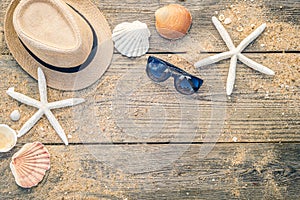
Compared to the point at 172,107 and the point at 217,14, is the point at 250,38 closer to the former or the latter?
the point at 217,14

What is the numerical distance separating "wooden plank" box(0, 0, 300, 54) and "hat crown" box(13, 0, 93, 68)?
17 centimetres

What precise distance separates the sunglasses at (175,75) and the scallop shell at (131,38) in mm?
50

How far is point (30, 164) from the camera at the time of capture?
48.4 inches

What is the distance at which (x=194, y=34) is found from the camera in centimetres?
128

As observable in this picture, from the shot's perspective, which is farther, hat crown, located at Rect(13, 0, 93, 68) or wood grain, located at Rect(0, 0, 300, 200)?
wood grain, located at Rect(0, 0, 300, 200)

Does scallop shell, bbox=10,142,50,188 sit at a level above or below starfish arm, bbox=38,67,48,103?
below

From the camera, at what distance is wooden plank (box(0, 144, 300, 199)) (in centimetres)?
126

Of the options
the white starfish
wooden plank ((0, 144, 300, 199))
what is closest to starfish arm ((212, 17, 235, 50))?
the white starfish

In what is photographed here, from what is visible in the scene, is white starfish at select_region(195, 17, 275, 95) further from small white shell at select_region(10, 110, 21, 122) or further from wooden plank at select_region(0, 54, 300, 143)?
small white shell at select_region(10, 110, 21, 122)

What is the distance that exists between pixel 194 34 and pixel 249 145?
367mm

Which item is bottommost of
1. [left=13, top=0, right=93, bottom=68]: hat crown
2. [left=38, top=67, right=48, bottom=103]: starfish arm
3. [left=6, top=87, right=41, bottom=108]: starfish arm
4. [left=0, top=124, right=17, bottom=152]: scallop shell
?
[left=0, top=124, right=17, bottom=152]: scallop shell

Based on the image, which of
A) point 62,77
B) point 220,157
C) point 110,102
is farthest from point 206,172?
point 62,77

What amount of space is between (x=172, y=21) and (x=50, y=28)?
341 mm

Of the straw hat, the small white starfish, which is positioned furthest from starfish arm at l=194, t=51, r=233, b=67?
the small white starfish
